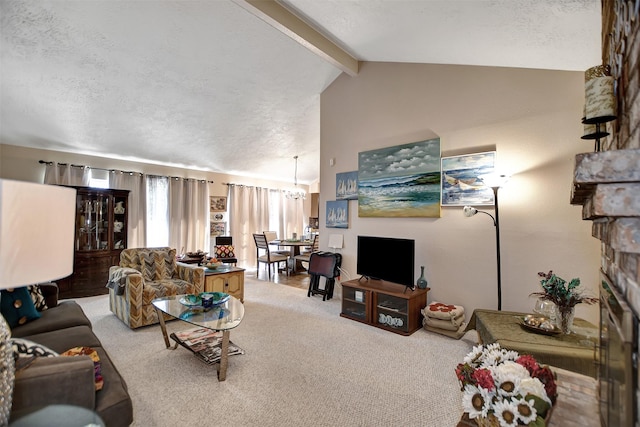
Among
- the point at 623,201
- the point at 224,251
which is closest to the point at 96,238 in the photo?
the point at 224,251

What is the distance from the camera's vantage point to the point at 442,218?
3.52 m

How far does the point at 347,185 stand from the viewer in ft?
15.0

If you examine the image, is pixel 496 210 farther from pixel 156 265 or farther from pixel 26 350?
pixel 156 265

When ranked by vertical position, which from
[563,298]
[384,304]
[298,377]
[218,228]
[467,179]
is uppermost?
[467,179]

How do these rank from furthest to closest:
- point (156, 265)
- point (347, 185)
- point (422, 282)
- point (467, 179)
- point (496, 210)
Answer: point (347, 185)
point (156, 265)
point (422, 282)
point (467, 179)
point (496, 210)

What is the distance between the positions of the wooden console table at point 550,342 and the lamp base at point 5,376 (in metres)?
2.66

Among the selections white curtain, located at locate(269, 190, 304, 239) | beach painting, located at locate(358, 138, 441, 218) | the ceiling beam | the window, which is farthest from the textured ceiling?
white curtain, located at locate(269, 190, 304, 239)

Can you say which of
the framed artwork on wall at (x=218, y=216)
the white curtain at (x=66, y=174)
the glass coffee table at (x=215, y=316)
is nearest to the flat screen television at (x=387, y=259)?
the glass coffee table at (x=215, y=316)

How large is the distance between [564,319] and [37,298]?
4.43 m

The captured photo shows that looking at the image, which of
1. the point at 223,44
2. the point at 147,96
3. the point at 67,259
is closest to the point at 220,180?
the point at 147,96

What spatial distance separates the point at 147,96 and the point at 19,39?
1.30 meters

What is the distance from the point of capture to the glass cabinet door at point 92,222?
487 cm

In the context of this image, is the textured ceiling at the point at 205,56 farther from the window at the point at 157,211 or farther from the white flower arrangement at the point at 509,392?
the white flower arrangement at the point at 509,392

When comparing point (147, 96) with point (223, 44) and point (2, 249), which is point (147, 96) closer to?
point (223, 44)
